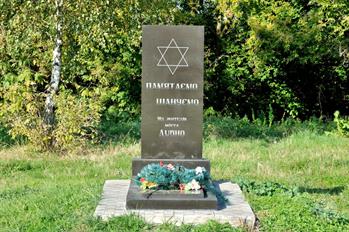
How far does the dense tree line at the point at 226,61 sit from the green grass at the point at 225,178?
4.32 feet

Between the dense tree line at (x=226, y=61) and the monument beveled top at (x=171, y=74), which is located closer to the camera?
the monument beveled top at (x=171, y=74)

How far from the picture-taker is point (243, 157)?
11.0 metres

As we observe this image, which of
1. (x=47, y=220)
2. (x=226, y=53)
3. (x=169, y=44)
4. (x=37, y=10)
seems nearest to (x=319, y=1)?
(x=226, y=53)

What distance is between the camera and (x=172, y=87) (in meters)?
7.63

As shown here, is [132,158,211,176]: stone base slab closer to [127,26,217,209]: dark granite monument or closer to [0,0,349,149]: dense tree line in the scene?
[127,26,217,209]: dark granite monument

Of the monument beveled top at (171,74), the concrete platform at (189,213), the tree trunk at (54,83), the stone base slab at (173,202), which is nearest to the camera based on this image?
the concrete platform at (189,213)

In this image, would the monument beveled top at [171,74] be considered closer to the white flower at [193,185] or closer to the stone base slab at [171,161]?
the stone base slab at [171,161]

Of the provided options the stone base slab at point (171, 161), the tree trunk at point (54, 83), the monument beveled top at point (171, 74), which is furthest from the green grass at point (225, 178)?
the monument beveled top at point (171, 74)

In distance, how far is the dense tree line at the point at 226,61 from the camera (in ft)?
38.9

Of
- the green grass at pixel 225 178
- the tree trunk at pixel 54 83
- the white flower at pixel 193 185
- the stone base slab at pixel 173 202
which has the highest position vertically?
the tree trunk at pixel 54 83

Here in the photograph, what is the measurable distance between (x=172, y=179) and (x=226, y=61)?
1297 centimetres

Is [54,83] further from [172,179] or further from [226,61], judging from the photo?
[226,61]

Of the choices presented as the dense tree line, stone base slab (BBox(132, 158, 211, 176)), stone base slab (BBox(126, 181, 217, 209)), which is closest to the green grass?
stone base slab (BBox(126, 181, 217, 209))

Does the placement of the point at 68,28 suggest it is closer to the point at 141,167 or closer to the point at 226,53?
the point at 141,167
